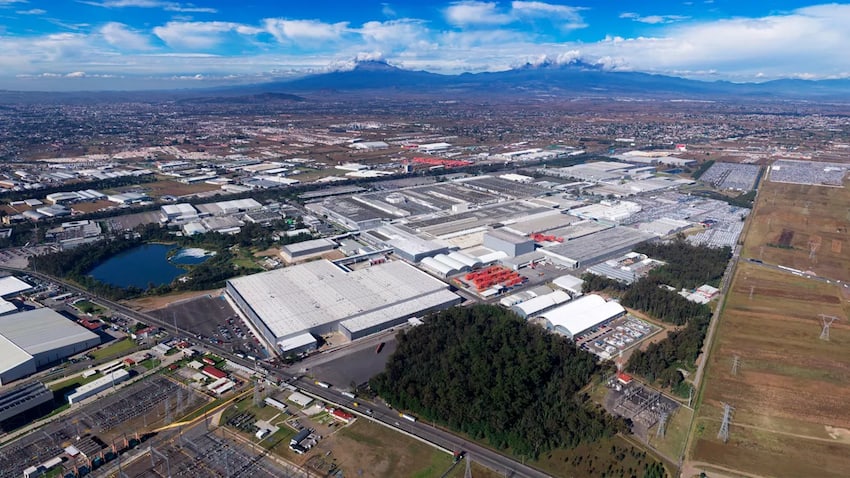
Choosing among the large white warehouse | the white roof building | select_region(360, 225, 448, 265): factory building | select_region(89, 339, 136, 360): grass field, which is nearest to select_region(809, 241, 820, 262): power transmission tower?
the white roof building

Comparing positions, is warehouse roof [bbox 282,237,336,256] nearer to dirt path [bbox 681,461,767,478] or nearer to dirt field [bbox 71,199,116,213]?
dirt field [bbox 71,199,116,213]

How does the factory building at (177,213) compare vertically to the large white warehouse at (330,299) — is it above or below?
above

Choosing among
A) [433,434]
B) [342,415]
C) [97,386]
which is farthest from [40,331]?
[433,434]

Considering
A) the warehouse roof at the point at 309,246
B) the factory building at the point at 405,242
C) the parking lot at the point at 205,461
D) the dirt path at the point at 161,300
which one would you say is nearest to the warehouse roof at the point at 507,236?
the factory building at the point at 405,242

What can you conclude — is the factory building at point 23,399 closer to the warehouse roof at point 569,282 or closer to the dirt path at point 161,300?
the dirt path at point 161,300

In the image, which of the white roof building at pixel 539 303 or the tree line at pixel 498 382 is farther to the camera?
the white roof building at pixel 539 303

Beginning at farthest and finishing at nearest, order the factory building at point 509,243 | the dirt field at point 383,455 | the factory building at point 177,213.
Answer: the factory building at point 177,213
the factory building at point 509,243
the dirt field at point 383,455
